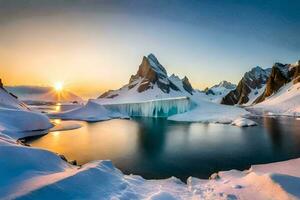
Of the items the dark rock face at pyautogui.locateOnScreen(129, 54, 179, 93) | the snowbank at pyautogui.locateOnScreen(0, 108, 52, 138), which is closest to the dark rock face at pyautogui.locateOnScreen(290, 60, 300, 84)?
the dark rock face at pyautogui.locateOnScreen(129, 54, 179, 93)

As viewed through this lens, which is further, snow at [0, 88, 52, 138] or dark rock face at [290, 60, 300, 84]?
dark rock face at [290, 60, 300, 84]

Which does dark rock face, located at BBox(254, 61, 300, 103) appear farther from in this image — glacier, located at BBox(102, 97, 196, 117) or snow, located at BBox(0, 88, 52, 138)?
snow, located at BBox(0, 88, 52, 138)

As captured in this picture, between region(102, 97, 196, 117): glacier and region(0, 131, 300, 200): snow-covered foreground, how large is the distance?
54.0 metres

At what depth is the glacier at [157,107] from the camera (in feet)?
228

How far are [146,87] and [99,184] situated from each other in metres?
161

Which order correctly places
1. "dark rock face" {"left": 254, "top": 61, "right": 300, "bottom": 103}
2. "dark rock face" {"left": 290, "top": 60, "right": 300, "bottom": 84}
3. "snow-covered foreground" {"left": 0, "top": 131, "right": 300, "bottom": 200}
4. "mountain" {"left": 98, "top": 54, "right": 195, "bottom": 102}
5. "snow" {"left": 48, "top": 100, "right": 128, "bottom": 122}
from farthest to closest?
"mountain" {"left": 98, "top": 54, "right": 195, "bottom": 102} < "dark rock face" {"left": 254, "top": 61, "right": 300, "bottom": 103} < "dark rock face" {"left": 290, "top": 60, "right": 300, "bottom": 84} < "snow" {"left": 48, "top": 100, "right": 128, "bottom": 122} < "snow-covered foreground" {"left": 0, "top": 131, "right": 300, "bottom": 200}

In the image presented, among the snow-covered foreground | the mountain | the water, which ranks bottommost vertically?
the water

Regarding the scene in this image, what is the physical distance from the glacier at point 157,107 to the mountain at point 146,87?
73.6 m

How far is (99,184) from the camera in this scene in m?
11.8

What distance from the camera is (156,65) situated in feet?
651

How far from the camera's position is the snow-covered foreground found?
9945 millimetres

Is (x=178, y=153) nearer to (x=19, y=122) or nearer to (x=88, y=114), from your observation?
(x=19, y=122)

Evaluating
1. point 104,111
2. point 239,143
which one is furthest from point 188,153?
point 104,111

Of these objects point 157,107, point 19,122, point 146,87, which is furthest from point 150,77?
point 19,122
